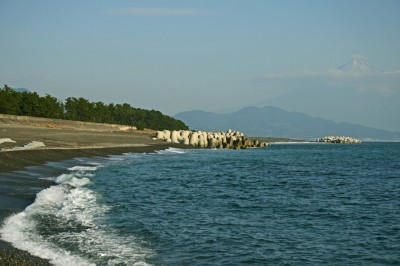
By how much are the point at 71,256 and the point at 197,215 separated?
7.84 meters

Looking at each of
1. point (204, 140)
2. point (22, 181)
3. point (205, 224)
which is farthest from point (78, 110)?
point (205, 224)

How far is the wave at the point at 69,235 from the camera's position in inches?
509

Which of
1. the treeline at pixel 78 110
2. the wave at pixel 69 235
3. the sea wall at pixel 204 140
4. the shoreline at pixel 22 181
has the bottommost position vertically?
the wave at pixel 69 235

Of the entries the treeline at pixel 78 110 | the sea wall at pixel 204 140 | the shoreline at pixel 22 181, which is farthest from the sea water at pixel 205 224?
the treeline at pixel 78 110

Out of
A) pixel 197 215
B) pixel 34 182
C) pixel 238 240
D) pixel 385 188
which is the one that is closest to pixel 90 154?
pixel 34 182

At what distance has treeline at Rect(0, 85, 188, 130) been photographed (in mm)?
104000

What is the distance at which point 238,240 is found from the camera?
1549 centimetres

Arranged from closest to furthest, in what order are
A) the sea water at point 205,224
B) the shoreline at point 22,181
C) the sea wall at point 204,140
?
the shoreline at point 22,181
the sea water at point 205,224
the sea wall at point 204,140

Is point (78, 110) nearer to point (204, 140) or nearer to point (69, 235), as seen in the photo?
point (204, 140)

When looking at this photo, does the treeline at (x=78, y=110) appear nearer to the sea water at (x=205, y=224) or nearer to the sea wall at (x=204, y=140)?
the sea wall at (x=204, y=140)

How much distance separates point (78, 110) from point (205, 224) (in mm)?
124527

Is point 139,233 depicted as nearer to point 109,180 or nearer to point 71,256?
point 71,256

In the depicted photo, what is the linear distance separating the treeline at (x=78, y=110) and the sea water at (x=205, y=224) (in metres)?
79.8

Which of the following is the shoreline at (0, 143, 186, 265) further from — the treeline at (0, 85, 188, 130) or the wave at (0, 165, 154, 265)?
the treeline at (0, 85, 188, 130)
